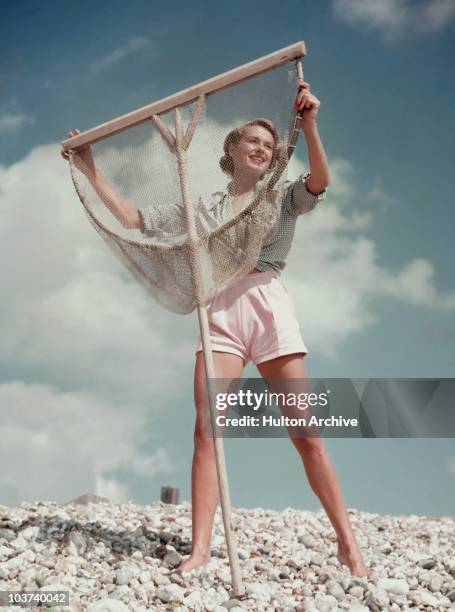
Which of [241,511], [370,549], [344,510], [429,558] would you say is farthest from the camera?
[241,511]

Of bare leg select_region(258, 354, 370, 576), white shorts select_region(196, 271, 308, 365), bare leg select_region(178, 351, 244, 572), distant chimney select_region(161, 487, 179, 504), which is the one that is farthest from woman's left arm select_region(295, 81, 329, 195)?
distant chimney select_region(161, 487, 179, 504)

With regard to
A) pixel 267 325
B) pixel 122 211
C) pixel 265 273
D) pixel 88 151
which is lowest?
pixel 267 325

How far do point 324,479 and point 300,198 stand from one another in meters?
1.87

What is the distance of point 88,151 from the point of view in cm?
489

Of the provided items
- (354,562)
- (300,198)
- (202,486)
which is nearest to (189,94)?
(300,198)

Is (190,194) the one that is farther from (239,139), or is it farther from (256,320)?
(256,320)

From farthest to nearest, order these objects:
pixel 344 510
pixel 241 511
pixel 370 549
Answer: pixel 241 511 → pixel 370 549 → pixel 344 510


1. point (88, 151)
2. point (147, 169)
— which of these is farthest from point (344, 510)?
point (88, 151)

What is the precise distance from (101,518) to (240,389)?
8.59 ft

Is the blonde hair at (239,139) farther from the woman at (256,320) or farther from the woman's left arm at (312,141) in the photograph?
the woman's left arm at (312,141)

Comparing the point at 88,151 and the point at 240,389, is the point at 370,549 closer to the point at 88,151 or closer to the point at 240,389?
the point at 240,389

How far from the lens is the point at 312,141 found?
449 cm

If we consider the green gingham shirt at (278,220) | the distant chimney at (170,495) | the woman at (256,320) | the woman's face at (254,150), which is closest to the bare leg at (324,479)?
the woman at (256,320)

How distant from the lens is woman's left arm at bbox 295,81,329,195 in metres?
4.36
